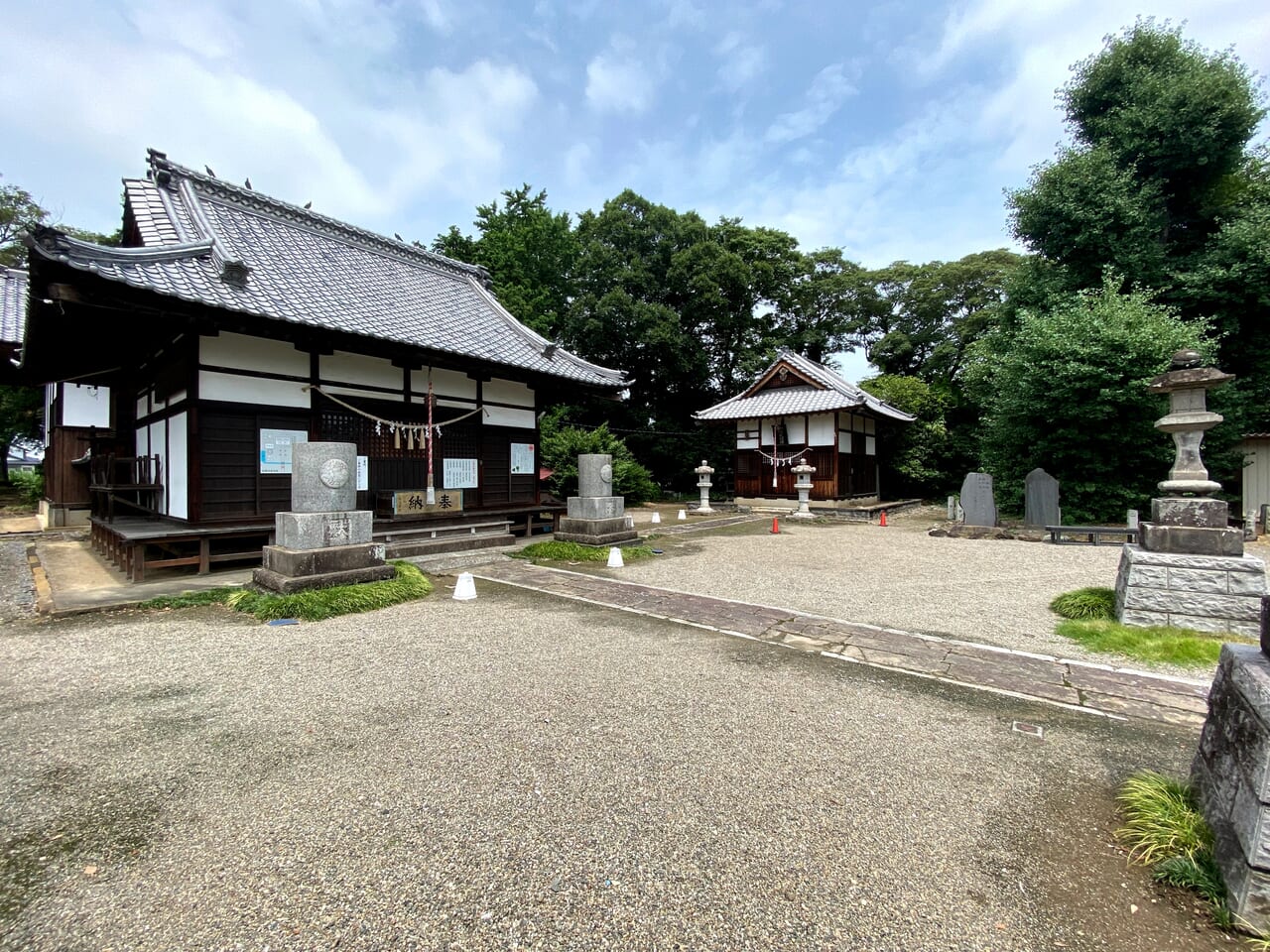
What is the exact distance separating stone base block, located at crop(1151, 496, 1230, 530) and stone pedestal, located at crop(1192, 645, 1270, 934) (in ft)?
14.1

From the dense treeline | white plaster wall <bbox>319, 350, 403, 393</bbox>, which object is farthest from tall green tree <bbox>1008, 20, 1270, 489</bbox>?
white plaster wall <bbox>319, 350, 403, 393</bbox>

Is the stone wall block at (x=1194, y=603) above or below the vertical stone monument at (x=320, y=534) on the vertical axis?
below

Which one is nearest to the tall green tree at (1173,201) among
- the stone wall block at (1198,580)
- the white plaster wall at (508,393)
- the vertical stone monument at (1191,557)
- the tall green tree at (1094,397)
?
the tall green tree at (1094,397)

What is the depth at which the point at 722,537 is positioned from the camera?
1316 cm

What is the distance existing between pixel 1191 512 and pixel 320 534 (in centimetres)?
956

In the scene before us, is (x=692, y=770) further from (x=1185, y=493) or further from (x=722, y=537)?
(x=722, y=537)

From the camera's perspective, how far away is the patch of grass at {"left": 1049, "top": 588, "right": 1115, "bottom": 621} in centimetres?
597

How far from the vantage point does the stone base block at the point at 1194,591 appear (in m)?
5.27

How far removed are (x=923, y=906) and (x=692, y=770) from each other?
117 centimetres

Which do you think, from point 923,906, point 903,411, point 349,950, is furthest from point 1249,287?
point 349,950

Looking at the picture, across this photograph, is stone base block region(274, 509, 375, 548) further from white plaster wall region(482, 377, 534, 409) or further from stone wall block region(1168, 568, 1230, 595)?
stone wall block region(1168, 568, 1230, 595)

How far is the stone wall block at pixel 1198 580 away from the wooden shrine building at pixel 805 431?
1405cm

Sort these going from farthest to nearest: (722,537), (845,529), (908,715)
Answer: (845,529) < (722,537) < (908,715)

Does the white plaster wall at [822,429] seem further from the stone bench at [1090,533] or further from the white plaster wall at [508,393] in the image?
the white plaster wall at [508,393]
